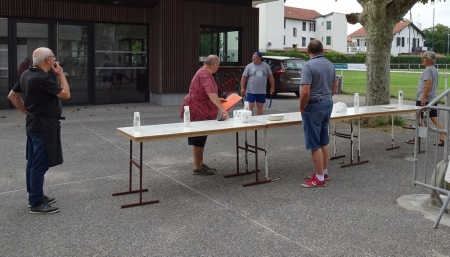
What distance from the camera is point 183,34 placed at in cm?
1562

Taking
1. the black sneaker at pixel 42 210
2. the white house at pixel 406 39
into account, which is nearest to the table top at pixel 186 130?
the black sneaker at pixel 42 210

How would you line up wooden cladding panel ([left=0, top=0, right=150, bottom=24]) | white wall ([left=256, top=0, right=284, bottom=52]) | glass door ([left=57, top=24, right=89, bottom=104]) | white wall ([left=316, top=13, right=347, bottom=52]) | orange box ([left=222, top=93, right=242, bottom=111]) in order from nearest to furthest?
orange box ([left=222, top=93, right=242, bottom=111]), wooden cladding panel ([left=0, top=0, right=150, bottom=24]), glass door ([left=57, top=24, right=89, bottom=104]), white wall ([left=256, top=0, right=284, bottom=52]), white wall ([left=316, top=13, right=347, bottom=52])

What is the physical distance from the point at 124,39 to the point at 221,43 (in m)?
3.27

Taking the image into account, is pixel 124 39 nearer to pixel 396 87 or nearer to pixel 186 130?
pixel 186 130

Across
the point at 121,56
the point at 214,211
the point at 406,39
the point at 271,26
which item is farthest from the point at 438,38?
the point at 214,211

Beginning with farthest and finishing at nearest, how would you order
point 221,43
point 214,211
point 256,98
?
1. point 221,43
2. point 256,98
3. point 214,211

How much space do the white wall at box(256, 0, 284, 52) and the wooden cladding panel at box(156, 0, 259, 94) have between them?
174ft

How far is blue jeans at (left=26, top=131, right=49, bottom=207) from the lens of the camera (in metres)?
5.27

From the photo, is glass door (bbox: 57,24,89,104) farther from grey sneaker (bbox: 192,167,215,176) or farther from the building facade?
grey sneaker (bbox: 192,167,215,176)

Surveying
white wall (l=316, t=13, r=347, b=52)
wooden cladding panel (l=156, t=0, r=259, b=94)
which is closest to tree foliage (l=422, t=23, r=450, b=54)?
white wall (l=316, t=13, r=347, b=52)

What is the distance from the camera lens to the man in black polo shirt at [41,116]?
5188 mm

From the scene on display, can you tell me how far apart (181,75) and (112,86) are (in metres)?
2.12

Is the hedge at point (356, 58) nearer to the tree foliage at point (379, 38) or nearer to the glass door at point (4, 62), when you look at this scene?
the glass door at point (4, 62)

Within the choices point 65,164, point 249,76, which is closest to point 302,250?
point 65,164
